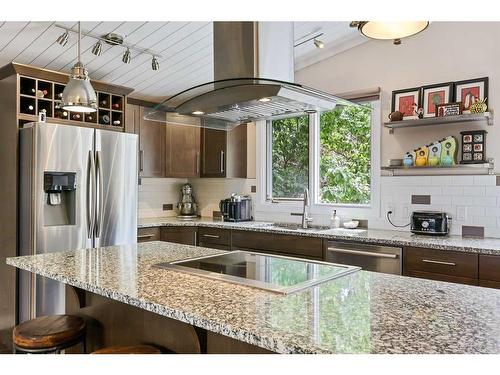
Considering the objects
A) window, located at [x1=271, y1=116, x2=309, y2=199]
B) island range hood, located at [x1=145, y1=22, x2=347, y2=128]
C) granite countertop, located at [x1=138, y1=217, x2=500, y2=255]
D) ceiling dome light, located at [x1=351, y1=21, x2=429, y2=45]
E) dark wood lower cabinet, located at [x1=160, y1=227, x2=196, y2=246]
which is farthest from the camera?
window, located at [x1=271, y1=116, x2=309, y2=199]

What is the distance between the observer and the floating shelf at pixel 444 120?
3.08 metres

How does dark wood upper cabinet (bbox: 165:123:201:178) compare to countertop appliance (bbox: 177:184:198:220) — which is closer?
dark wood upper cabinet (bbox: 165:123:201:178)

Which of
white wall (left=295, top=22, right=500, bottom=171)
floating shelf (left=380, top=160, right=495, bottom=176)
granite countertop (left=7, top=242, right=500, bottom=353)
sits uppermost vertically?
white wall (left=295, top=22, right=500, bottom=171)

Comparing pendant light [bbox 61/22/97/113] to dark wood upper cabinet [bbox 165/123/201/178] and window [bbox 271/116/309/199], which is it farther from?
window [bbox 271/116/309/199]

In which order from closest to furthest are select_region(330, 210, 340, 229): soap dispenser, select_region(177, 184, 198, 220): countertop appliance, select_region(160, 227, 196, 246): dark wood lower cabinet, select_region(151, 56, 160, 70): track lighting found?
select_region(151, 56, 160, 70): track lighting
select_region(330, 210, 340, 229): soap dispenser
select_region(160, 227, 196, 246): dark wood lower cabinet
select_region(177, 184, 198, 220): countertop appliance

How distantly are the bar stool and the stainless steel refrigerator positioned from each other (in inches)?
53.4

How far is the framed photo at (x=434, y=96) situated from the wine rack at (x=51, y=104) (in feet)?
9.38

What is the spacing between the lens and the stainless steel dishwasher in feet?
9.71

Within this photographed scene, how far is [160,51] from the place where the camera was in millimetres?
3732

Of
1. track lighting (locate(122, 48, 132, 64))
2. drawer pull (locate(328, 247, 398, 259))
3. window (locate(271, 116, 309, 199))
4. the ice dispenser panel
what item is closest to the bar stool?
the ice dispenser panel

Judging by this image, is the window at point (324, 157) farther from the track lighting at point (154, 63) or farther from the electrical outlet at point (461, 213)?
the track lighting at point (154, 63)

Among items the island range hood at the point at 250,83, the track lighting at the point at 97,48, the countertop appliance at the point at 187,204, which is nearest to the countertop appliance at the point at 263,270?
the island range hood at the point at 250,83

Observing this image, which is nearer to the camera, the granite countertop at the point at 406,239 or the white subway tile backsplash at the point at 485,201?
the granite countertop at the point at 406,239
